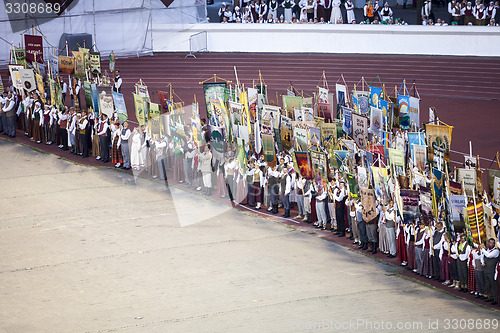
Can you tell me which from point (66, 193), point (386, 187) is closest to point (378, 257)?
point (386, 187)

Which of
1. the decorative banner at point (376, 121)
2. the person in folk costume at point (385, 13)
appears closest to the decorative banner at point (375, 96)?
the decorative banner at point (376, 121)

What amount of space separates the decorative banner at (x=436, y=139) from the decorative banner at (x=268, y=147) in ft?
12.3

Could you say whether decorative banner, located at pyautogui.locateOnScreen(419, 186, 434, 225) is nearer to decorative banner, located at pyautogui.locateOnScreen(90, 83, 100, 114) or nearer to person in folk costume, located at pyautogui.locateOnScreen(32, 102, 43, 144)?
decorative banner, located at pyautogui.locateOnScreen(90, 83, 100, 114)

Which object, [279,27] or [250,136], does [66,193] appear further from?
[279,27]

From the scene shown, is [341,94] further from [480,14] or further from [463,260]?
[480,14]

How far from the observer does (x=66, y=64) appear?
1055 inches

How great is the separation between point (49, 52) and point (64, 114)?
1173cm

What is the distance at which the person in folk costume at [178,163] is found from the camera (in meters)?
21.3

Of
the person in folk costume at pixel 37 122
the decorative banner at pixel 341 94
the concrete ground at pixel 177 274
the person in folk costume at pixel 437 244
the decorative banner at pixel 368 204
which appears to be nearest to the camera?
the concrete ground at pixel 177 274

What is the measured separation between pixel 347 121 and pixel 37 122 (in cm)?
1017

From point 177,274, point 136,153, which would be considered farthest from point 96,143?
point 177,274

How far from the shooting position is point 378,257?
16.8m

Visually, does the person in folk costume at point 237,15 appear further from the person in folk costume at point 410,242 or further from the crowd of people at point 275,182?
the person in folk costume at point 410,242

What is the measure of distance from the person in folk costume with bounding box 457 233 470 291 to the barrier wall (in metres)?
18.8
